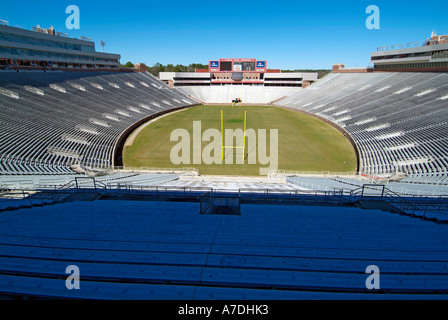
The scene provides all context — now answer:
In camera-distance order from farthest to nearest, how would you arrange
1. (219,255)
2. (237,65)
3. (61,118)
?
(237,65), (61,118), (219,255)

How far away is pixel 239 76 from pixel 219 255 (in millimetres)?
75153

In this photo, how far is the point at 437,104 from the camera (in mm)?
29875

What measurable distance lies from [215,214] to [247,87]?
232ft

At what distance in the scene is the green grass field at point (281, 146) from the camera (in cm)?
2295

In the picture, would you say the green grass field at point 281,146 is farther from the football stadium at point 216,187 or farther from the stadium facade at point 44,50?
the stadium facade at point 44,50

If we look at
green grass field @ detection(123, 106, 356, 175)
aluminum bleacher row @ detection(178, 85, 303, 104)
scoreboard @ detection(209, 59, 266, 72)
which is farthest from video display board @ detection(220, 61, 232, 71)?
green grass field @ detection(123, 106, 356, 175)

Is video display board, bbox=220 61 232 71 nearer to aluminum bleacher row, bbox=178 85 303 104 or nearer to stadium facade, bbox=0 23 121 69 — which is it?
aluminum bleacher row, bbox=178 85 303 104

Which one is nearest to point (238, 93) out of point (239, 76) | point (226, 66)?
point (239, 76)

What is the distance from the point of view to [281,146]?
2823 centimetres

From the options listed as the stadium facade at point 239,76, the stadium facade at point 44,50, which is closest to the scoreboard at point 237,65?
the stadium facade at point 239,76

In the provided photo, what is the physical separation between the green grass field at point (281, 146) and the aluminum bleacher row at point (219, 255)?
14.7 m

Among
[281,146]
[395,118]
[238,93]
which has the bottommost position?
[281,146]

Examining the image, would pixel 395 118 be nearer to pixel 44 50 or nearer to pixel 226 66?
pixel 226 66
